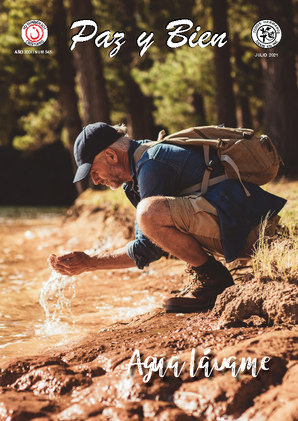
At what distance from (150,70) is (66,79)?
7.81 feet

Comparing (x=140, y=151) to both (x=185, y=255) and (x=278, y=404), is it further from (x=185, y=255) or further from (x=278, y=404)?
(x=278, y=404)

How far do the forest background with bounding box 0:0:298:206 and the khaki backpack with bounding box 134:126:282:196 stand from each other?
5.95 meters

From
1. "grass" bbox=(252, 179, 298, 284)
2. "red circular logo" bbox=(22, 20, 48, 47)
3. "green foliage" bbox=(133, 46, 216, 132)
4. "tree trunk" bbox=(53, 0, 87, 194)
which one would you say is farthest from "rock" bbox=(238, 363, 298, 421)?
"green foliage" bbox=(133, 46, 216, 132)

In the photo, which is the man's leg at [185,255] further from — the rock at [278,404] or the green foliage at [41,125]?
the green foliage at [41,125]

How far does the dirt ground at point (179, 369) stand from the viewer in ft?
6.67

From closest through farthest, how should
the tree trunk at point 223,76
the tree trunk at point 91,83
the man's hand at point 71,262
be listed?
the man's hand at point 71,262 < the tree trunk at point 91,83 < the tree trunk at point 223,76

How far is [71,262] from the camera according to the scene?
10.7 feet

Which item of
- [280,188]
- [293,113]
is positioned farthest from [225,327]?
[293,113]

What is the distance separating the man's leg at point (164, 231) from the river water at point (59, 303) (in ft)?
2.38

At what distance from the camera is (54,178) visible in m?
31.0

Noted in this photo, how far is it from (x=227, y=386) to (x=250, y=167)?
1.70 m

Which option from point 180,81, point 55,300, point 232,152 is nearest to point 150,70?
point 180,81

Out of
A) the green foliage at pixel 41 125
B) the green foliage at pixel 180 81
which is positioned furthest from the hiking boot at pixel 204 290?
the green foliage at pixel 41 125

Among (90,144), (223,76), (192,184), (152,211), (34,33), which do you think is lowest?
(152,211)
